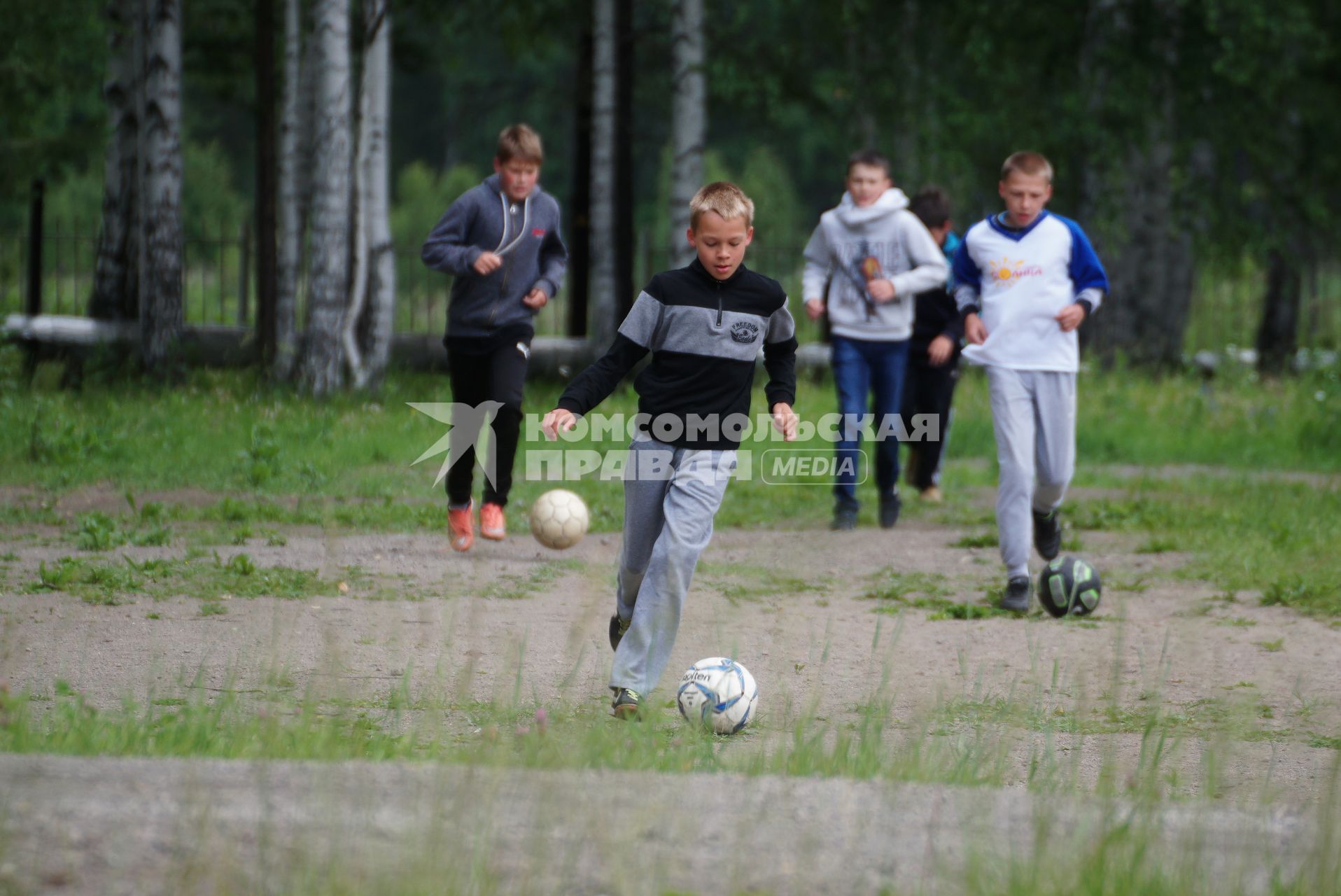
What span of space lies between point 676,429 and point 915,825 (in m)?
2.16

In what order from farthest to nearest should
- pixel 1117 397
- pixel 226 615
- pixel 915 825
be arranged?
pixel 1117 397 → pixel 226 615 → pixel 915 825

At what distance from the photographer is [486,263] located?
313 inches

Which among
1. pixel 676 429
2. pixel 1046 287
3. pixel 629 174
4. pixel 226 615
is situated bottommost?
pixel 226 615

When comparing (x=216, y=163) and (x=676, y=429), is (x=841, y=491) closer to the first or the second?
(x=676, y=429)

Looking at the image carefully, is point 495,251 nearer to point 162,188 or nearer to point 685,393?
point 685,393

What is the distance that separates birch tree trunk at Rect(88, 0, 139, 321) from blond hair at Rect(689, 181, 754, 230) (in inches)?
482

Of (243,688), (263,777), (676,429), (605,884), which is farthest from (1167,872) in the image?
(243,688)

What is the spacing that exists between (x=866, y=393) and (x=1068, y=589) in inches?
110

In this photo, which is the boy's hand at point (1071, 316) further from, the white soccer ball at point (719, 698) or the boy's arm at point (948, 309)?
the white soccer ball at point (719, 698)

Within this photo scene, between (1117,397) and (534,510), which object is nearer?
(534,510)

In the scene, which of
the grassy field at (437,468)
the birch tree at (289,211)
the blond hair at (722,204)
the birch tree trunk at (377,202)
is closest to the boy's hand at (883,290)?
the grassy field at (437,468)

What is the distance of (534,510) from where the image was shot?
7555 millimetres

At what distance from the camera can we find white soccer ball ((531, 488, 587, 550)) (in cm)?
748

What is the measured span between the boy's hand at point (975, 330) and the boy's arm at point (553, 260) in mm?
2265
